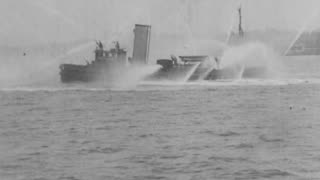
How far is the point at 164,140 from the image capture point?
114ft

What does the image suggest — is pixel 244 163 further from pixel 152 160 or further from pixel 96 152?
pixel 96 152

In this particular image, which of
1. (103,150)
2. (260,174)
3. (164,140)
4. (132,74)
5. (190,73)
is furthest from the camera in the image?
(132,74)

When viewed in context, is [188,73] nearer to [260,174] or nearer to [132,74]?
[132,74]

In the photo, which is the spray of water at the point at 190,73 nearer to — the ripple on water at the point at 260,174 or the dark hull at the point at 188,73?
the dark hull at the point at 188,73

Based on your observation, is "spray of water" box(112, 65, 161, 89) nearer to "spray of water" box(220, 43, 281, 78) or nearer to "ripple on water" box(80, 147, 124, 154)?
"spray of water" box(220, 43, 281, 78)

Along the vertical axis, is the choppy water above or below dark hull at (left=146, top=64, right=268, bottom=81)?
below

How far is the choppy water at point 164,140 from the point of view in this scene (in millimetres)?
26203

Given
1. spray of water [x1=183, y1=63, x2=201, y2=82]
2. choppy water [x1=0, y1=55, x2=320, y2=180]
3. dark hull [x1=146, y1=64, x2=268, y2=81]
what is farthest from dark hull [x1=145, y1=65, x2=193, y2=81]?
choppy water [x1=0, y1=55, x2=320, y2=180]

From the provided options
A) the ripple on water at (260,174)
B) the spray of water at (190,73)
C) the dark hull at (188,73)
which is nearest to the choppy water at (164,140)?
the ripple on water at (260,174)

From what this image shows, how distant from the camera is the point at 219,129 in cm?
3922

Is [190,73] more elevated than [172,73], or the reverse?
[190,73]

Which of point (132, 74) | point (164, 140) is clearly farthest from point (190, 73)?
point (164, 140)

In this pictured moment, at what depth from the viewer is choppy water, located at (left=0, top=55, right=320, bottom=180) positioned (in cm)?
2620

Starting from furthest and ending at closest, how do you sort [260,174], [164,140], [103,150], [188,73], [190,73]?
A: [190,73] < [188,73] < [164,140] < [103,150] < [260,174]
